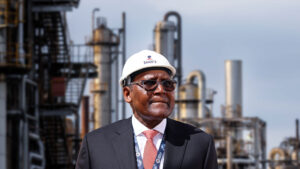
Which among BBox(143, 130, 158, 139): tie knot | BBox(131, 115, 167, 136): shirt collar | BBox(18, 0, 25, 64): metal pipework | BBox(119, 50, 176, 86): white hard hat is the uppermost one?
BBox(18, 0, 25, 64): metal pipework

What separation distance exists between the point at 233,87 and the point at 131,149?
65494 mm

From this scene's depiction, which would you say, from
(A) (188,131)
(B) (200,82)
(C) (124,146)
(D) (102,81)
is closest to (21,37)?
(D) (102,81)

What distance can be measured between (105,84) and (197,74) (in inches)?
321

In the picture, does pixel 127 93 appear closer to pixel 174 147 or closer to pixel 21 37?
pixel 174 147

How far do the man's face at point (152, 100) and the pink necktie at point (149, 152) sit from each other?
0.33 ft

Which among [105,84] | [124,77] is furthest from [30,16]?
[124,77]

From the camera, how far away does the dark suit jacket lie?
19.1 feet

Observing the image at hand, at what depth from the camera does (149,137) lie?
595 centimetres

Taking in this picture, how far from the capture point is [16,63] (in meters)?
39.1

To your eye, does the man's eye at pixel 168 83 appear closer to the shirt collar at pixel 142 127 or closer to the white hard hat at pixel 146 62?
the white hard hat at pixel 146 62

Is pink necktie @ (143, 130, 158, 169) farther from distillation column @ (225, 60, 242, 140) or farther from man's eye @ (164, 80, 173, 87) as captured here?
distillation column @ (225, 60, 242, 140)

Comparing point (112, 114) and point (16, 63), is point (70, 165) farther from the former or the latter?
point (112, 114)

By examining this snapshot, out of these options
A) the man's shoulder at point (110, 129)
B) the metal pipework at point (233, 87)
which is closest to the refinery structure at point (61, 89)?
the metal pipework at point (233, 87)

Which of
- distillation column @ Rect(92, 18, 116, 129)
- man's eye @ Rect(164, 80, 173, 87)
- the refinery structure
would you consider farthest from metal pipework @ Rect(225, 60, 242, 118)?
man's eye @ Rect(164, 80, 173, 87)
